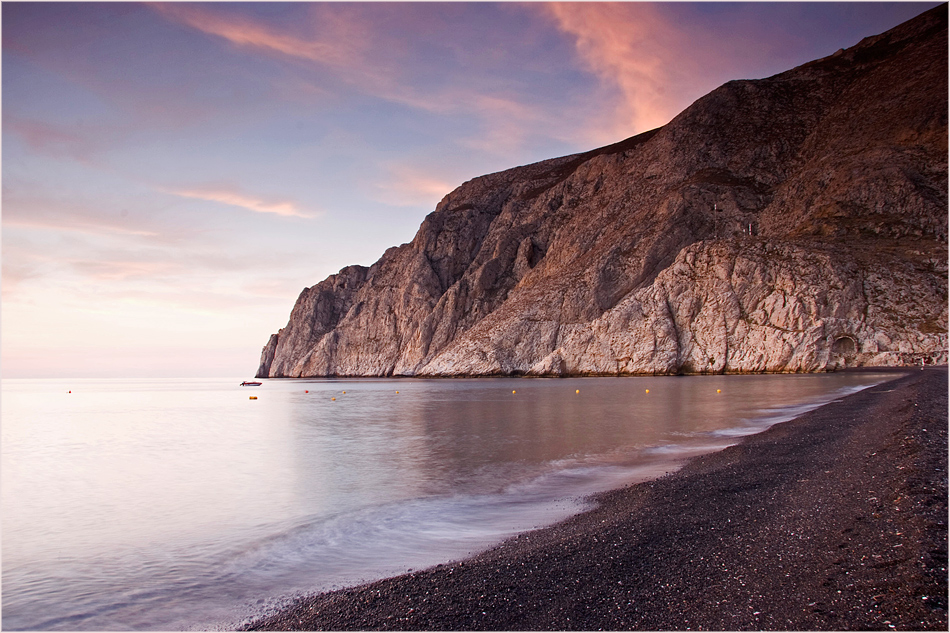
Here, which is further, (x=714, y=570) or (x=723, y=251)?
(x=723, y=251)

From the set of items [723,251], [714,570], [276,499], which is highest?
[723,251]

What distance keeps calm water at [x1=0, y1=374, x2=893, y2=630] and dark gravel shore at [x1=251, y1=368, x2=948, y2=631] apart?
1.71 m

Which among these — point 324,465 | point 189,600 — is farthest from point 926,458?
point 324,465

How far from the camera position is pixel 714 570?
22.3ft

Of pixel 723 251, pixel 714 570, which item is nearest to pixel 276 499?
pixel 714 570

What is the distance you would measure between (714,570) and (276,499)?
40.3 feet

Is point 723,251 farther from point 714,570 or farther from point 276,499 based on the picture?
point 714,570

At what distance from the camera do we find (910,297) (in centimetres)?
6869

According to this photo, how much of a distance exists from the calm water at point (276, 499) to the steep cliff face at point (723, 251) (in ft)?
160

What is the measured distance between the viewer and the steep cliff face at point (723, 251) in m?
73.3

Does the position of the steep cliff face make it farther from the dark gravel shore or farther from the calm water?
the dark gravel shore

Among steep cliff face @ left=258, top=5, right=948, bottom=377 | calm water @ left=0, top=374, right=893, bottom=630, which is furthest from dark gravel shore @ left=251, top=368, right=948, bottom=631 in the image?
A: steep cliff face @ left=258, top=5, right=948, bottom=377

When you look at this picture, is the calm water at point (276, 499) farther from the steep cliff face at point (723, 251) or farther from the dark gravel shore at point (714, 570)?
the steep cliff face at point (723, 251)

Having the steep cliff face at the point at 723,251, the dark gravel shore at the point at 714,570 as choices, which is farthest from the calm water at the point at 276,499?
the steep cliff face at the point at 723,251
